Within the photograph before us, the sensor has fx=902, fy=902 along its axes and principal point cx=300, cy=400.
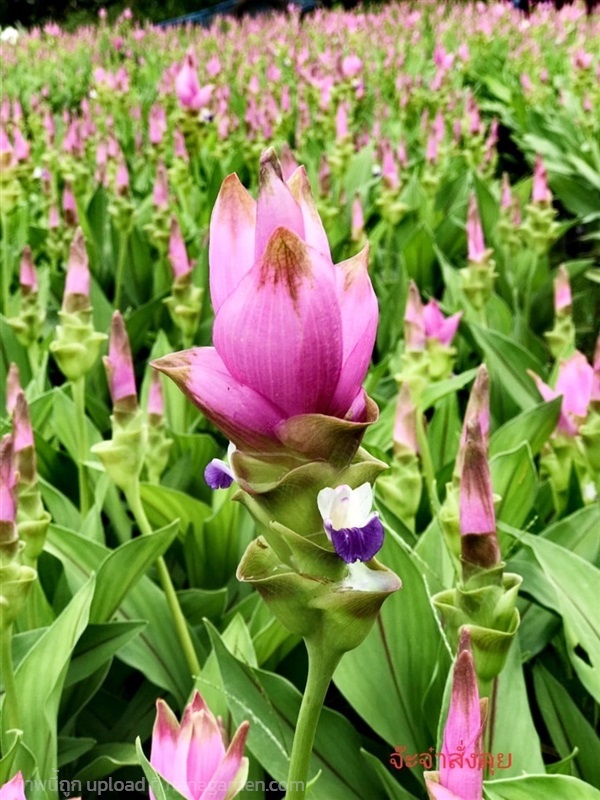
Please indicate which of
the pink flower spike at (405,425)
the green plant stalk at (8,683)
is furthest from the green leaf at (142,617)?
the pink flower spike at (405,425)

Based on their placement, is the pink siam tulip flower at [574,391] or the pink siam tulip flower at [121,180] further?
the pink siam tulip flower at [121,180]

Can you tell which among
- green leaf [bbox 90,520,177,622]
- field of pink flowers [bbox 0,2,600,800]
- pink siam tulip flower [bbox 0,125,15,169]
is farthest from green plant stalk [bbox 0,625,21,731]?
pink siam tulip flower [bbox 0,125,15,169]

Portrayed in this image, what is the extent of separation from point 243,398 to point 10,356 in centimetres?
186

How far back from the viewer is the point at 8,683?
985 millimetres

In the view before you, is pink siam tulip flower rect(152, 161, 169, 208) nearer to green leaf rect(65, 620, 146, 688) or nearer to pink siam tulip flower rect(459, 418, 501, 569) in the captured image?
green leaf rect(65, 620, 146, 688)

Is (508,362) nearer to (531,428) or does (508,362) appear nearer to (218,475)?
(531,428)

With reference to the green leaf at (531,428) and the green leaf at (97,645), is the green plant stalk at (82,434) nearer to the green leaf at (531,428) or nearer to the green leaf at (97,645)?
the green leaf at (97,645)

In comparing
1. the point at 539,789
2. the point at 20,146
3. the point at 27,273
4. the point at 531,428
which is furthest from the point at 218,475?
the point at 20,146

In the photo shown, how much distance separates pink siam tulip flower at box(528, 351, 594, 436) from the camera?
4.97ft

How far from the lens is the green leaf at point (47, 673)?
1.11 m

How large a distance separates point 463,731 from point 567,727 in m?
0.77

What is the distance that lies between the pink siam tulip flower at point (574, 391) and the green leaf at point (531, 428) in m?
0.02

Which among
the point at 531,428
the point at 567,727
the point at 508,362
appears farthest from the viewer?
the point at 508,362

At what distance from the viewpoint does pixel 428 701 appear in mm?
1144
